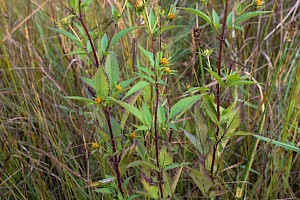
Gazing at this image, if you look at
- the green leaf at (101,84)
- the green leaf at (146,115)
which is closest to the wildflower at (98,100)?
the green leaf at (101,84)

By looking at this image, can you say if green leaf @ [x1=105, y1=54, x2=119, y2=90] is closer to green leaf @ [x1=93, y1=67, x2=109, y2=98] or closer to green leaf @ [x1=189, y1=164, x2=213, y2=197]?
green leaf @ [x1=93, y1=67, x2=109, y2=98]

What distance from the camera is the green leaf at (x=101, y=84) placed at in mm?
916

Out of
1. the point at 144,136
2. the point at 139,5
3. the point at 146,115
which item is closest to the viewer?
the point at 139,5

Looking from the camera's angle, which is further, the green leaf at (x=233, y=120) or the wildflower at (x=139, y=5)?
the green leaf at (x=233, y=120)

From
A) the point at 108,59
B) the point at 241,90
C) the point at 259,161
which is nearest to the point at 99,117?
the point at 108,59

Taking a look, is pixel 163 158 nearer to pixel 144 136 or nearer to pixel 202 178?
pixel 202 178

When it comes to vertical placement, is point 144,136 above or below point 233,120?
below

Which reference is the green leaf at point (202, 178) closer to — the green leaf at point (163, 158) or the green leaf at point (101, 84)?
the green leaf at point (163, 158)

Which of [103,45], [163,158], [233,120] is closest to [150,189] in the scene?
[163,158]

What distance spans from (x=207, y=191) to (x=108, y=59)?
424 millimetres

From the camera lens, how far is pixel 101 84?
92 cm

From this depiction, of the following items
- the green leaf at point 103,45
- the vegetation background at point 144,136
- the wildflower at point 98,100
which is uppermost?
the green leaf at point 103,45

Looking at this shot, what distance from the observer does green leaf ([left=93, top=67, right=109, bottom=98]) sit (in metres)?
0.92

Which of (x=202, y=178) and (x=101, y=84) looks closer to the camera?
(x=101, y=84)
